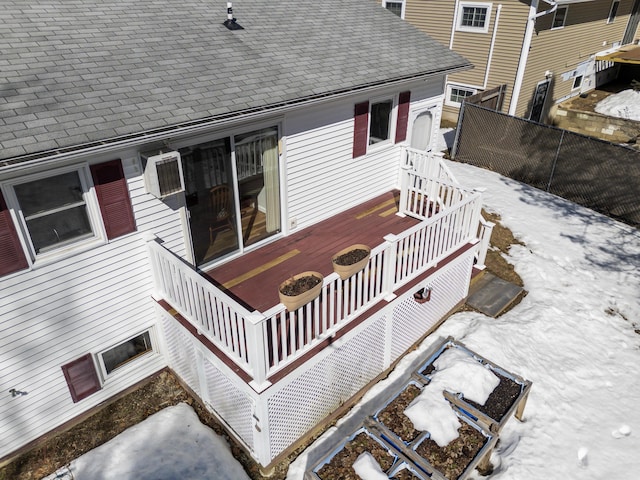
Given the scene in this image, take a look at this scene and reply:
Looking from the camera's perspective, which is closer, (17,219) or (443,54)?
(17,219)

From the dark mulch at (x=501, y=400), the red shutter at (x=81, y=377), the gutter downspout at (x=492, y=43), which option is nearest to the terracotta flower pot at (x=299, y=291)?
the dark mulch at (x=501, y=400)

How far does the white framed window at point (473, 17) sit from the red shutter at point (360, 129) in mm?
10978

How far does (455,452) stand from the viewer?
5379 mm

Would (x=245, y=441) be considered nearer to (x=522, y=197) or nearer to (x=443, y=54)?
(x=443, y=54)

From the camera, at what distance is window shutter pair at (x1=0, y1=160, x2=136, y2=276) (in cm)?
470

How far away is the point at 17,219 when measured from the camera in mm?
4738

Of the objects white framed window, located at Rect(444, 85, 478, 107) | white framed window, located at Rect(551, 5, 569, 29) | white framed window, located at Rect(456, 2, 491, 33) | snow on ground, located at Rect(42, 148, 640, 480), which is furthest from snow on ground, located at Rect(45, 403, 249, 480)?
white framed window, located at Rect(551, 5, 569, 29)

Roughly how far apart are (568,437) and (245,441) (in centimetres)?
422

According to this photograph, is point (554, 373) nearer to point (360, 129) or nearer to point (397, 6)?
point (360, 129)

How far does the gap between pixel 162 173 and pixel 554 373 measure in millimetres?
6376

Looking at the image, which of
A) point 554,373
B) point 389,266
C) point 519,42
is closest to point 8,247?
point 389,266

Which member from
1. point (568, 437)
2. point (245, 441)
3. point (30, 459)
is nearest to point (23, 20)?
point (30, 459)

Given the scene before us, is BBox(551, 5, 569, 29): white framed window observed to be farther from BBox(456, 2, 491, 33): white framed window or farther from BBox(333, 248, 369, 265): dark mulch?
BBox(333, 248, 369, 265): dark mulch

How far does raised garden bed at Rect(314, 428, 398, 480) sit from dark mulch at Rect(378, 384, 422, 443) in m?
0.27
